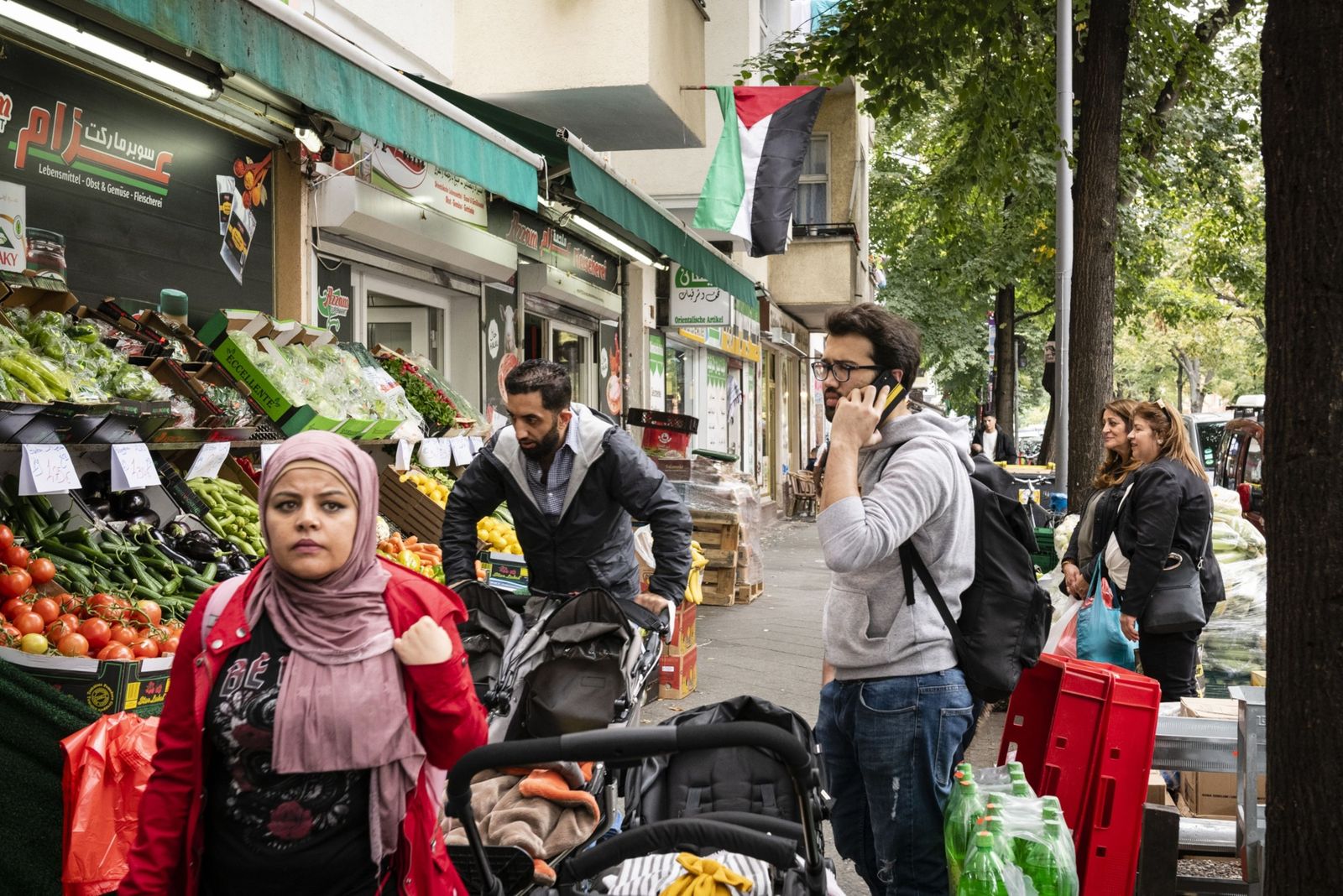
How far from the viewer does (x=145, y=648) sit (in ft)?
14.4

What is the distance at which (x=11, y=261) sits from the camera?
5.33m

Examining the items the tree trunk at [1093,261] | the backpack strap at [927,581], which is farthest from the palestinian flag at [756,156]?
the backpack strap at [927,581]

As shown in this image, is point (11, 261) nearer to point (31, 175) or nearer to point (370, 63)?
point (31, 175)

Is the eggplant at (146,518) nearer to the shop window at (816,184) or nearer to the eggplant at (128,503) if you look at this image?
the eggplant at (128,503)

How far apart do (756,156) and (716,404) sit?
9999mm

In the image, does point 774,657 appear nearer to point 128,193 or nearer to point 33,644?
point 128,193

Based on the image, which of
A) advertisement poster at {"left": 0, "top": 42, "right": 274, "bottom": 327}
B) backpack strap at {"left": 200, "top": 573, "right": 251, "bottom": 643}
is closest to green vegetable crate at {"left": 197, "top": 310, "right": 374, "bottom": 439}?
advertisement poster at {"left": 0, "top": 42, "right": 274, "bottom": 327}

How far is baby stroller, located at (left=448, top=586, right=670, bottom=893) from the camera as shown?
12.2ft

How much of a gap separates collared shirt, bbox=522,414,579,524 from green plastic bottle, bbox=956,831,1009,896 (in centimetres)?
245

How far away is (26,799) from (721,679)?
5328 millimetres

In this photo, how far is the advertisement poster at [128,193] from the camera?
5.48 m

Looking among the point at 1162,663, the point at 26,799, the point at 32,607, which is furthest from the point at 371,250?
the point at 1162,663

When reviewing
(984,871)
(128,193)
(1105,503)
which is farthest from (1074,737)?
(128,193)

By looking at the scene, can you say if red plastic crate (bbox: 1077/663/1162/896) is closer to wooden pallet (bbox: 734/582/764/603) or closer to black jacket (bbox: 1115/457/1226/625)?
black jacket (bbox: 1115/457/1226/625)
